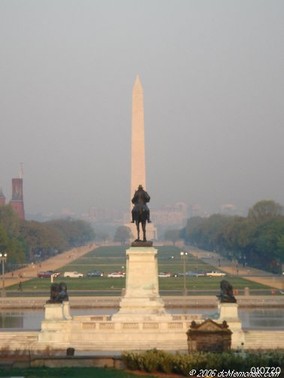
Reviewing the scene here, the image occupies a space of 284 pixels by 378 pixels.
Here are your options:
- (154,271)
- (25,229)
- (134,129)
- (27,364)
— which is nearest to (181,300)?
(154,271)

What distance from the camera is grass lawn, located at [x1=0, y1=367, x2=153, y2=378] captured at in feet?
104

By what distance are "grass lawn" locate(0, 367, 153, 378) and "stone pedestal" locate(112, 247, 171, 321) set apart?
8683mm

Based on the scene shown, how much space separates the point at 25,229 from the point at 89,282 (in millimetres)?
60163

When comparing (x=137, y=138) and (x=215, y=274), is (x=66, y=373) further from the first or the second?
(x=137, y=138)

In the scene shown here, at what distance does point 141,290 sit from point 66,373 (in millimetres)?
10785

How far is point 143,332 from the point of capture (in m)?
40.2

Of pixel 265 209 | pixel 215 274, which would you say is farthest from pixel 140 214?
pixel 265 209

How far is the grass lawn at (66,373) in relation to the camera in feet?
104

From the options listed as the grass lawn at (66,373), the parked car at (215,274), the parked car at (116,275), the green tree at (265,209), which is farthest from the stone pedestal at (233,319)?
the green tree at (265,209)

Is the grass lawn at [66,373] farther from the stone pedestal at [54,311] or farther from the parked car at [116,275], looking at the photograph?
the parked car at [116,275]

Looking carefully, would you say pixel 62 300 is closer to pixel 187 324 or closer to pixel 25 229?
pixel 187 324

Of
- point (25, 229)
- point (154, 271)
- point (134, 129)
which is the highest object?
point (134, 129)

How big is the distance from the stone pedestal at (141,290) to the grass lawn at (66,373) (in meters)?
8.68

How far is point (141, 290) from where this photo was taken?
Result: 42.8m
